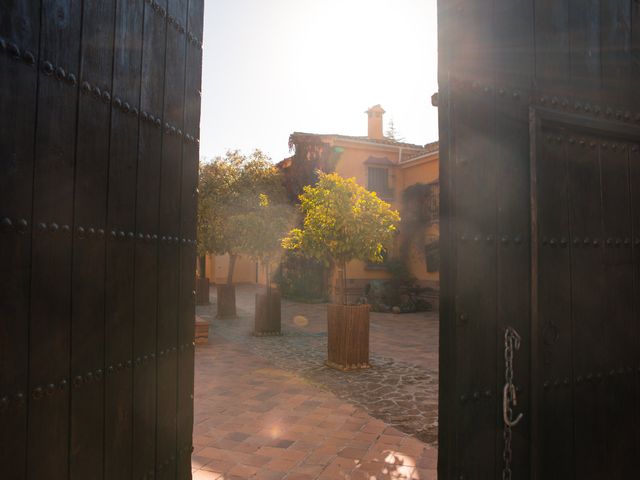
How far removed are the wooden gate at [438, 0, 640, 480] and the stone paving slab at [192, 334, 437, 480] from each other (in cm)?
183

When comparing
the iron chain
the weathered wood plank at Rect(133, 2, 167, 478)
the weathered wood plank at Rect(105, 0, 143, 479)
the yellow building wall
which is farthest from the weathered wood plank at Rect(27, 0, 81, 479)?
the yellow building wall

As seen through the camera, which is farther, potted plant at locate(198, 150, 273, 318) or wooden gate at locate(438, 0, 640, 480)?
potted plant at locate(198, 150, 273, 318)

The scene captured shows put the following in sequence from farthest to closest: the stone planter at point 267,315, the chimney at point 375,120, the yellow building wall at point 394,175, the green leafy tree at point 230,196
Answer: the chimney at point 375,120, the yellow building wall at point 394,175, the green leafy tree at point 230,196, the stone planter at point 267,315

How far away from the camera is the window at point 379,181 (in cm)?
2045

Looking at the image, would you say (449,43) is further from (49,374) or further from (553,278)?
(49,374)

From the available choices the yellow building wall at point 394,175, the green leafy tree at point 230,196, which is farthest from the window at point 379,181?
the green leafy tree at point 230,196

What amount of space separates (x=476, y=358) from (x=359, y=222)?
599 centimetres

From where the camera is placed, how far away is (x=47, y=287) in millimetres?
1437

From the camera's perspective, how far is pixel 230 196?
45.8ft

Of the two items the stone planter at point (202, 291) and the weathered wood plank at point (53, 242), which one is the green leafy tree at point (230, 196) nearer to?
the stone planter at point (202, 291)

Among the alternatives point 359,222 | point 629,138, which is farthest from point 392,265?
point 629,138

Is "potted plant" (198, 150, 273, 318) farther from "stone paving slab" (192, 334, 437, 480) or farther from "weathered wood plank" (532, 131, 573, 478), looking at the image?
"weathered wood plank" (532, 131, 573, 478)

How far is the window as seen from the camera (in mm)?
20453

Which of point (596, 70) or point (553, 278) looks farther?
point (596, 70)
